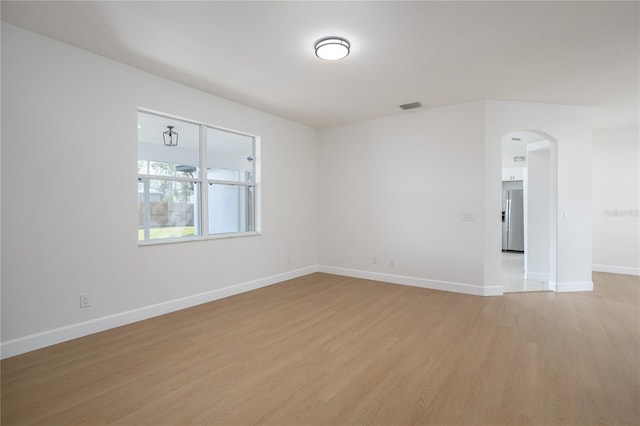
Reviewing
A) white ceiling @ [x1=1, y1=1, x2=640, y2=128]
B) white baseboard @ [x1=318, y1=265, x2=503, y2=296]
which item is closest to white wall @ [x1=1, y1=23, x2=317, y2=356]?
white ceiling @ [x1=1, y1=1, x2=640, y2=128]

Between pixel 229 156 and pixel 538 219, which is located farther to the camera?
pixel 538 219

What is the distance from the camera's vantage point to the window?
3.62m

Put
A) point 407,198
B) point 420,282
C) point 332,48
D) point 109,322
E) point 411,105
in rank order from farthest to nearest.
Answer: point 407,198
point 420,282
point 411,105
point 109,322
point 332,48

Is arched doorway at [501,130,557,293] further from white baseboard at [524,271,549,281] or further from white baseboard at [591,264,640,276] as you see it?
white baseboard at [591,264,640,276]

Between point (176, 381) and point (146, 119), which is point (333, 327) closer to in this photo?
point (176, 381)

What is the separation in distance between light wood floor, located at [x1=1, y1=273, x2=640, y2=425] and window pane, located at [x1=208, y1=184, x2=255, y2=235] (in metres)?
1.23

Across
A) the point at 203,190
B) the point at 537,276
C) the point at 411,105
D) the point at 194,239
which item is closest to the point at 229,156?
the point at 203,190

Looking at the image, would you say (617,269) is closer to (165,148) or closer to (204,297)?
(204,297)

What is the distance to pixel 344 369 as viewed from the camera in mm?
2420

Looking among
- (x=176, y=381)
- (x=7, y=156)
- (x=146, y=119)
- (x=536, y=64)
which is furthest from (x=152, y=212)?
(x=536, y=64)

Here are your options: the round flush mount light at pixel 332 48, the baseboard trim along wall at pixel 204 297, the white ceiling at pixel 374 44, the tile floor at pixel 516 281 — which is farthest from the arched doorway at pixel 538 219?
the round flush mount light at pixel 332 48

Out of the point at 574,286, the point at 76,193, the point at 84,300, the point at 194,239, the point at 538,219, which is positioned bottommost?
the point at 574,286

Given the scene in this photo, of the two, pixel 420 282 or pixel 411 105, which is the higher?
pixel 411 105

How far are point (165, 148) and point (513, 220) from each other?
29.9ft
